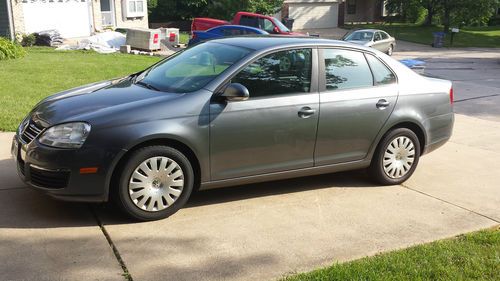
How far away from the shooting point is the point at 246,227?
4695mm

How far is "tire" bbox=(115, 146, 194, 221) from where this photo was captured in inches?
179

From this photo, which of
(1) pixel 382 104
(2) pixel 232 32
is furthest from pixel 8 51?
(1) pixel 382 104

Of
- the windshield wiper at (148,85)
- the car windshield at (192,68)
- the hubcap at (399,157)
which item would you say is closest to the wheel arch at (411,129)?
the hubcap at (399,157)

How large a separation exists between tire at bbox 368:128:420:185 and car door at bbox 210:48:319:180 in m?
0.91

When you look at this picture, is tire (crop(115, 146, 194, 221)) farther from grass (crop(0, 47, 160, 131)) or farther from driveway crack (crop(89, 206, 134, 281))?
grass (crop(0, 47, 160, 131))

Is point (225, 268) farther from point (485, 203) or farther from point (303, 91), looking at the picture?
point (485, 203)

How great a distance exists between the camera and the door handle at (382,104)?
568 cm

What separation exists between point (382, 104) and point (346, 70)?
52cm

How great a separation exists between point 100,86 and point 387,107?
116 inches

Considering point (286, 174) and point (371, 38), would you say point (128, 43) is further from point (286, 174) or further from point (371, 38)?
point (286, 174)

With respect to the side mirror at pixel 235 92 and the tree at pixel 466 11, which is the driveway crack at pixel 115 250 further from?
the tree at pixel 466 11

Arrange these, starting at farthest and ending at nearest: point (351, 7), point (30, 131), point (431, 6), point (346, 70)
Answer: point (351, 7)
point (431, 6)
point (346, 70)
point (30, 131)

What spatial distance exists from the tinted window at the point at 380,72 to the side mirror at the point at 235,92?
166 centimetres

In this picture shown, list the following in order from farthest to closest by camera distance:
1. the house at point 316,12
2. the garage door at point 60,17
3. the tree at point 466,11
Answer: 1. the house at point 316,12
2. the tree at point 466,11
3. the garage door at point 60,17
